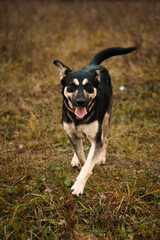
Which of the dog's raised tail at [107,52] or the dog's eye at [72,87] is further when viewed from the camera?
the dog's raised tail at [107,52]

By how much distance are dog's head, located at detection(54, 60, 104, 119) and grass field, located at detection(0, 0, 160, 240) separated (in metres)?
0.87

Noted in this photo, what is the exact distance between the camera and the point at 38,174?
2.94 metres

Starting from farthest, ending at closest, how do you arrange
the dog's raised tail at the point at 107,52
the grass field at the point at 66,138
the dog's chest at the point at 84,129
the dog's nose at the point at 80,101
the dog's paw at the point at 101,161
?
1. the dog's raised tail at the point at 107,52
2. the dog's paw at the point at 101,161
3. the dog's chest at the point at 84,129
4. the dog's nose at the point at 80,101
5. the grass field at the point at 66,138

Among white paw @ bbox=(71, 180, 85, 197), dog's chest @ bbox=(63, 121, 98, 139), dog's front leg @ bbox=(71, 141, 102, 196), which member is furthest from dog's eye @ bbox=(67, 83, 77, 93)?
white paw @ bbox=(71, 180, 85, 197)

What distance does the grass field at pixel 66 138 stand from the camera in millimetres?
2291

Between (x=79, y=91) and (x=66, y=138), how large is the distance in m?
1.49

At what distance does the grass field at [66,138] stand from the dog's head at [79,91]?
2.86 feet

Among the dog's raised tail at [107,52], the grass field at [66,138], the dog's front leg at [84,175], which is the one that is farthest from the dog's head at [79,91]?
the dog's raised tail at [107,52]

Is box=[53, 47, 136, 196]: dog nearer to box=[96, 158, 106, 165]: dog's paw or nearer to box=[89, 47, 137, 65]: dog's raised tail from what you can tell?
box=[96, 158, 106, 165]: dog's paw

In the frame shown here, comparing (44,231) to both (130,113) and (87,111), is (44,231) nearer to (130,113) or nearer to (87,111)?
(87,111)

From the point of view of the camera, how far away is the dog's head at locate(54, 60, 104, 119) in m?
2.52

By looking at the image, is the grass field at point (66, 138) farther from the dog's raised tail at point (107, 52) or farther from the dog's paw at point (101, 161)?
the dog's raised tail at point (107, 52)

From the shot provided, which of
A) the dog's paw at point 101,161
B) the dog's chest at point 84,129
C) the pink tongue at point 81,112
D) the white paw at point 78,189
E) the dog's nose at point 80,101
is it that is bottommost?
the dog's paw at point 101,161

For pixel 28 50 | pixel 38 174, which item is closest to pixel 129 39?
pixel 28 50
